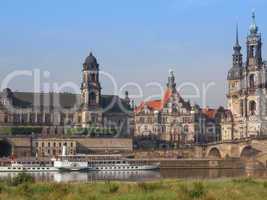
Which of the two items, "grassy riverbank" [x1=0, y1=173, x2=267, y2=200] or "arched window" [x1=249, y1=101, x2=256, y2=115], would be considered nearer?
"grassy riverbank" [x1=0, y1=173, x2=267, y2=200]

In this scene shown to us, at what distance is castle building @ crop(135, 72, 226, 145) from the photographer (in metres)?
97.8

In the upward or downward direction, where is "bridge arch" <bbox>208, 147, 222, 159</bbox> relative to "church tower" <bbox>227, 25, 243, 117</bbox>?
downward

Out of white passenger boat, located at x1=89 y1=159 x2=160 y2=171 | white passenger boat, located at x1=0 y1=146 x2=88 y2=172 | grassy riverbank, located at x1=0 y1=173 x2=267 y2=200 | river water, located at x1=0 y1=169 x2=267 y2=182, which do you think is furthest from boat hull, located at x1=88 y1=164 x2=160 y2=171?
grassy riverbank, located at x1=0 y1=173 x2=267 y2=200

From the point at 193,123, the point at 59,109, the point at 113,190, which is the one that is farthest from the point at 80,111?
the point at 113,190

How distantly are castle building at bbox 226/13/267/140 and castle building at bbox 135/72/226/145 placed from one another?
5020mm

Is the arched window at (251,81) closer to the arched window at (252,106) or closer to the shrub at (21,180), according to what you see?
the arched window at (252,106)

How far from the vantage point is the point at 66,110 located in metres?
99.0

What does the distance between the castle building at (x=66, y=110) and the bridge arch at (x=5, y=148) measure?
274 inches

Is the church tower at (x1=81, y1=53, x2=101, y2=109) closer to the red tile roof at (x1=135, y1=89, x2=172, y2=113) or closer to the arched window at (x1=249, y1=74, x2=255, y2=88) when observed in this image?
the red tile roof at (x1=135, y1=89, x2=172, y2=113)

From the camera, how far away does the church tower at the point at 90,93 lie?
3725 inches

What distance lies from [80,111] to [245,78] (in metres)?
25.2

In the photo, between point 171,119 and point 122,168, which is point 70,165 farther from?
point 171,119

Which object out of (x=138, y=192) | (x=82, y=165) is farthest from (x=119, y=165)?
(x=138, y=192)

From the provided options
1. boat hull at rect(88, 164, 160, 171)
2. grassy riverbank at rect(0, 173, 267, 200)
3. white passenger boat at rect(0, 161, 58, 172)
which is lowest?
boat hull at rect(88, 164, 160, 171)
